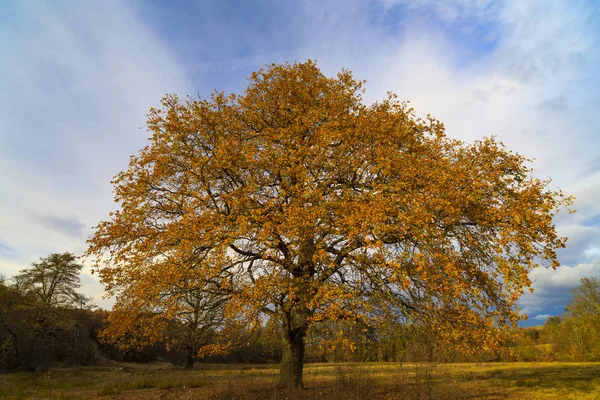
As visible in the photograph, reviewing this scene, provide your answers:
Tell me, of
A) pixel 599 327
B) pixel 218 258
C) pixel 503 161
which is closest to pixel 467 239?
pixel 503 161

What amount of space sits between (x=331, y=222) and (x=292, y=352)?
653 cm

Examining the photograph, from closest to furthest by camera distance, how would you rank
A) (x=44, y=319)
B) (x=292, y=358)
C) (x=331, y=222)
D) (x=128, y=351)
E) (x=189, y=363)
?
(x=331, y=222) → (x=292, y=358) → (x=44, y=319) → (x=128, y=351) → (x=189, y=363)

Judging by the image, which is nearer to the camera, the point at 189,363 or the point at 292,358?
the point at 292,358

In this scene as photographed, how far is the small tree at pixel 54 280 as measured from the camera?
33.8 metres

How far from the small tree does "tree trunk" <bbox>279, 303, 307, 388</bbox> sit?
1189 inches

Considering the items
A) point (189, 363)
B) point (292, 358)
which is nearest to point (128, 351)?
point (189, 363)

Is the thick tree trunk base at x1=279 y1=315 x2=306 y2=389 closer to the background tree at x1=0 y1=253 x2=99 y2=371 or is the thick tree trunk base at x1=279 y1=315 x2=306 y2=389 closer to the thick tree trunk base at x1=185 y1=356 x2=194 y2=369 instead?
the background tree at x1=0 y1=253 x2=99 y2=371

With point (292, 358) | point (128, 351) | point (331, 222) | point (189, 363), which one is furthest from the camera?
point (189, 363)

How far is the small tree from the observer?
33.8 m

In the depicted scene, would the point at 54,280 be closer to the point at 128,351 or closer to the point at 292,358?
the point at 128,351

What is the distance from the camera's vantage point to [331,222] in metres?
10.6

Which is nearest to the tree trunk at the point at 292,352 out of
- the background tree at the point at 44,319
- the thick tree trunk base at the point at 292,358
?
the thick tree trunk base at the point at 292,358

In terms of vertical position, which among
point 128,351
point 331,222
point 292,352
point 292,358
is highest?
point 331,222

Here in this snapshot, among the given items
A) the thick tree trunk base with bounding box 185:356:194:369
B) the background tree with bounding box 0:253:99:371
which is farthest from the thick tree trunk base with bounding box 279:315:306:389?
the thick tree trunk base with bounding box 185:356:194:369
